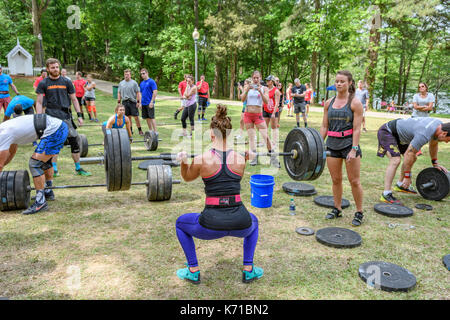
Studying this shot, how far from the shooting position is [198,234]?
2.84 m

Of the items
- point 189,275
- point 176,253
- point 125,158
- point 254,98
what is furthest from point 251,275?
point 254,98

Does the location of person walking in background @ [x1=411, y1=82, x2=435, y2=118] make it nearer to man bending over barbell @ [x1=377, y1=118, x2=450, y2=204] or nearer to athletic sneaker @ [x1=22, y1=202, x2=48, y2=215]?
man bending over barbell @ [x1=377, y1=118, x2=450, y2=204]

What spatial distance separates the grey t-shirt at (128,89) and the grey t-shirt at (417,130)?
22.1 ft

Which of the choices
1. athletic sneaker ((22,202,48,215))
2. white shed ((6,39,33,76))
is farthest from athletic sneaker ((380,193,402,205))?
white shed ((6,39,33,76))

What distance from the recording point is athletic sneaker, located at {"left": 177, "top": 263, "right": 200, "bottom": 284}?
2973mm

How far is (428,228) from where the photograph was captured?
167 inches

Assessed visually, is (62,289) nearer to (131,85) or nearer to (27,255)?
(27,255)

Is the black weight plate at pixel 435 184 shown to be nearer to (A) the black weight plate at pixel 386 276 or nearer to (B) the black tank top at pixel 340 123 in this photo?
(B) the black tank top at pixel 340 123

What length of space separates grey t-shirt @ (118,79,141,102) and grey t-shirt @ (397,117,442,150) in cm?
675

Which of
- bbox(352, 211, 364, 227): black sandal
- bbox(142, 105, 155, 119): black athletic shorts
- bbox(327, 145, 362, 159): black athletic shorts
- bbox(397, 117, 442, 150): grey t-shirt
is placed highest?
bbox(142, 105, 155, 119): black athletic shorts

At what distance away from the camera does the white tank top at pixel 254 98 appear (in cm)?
674

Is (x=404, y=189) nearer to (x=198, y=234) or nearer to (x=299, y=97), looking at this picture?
(x=198, y=234)
